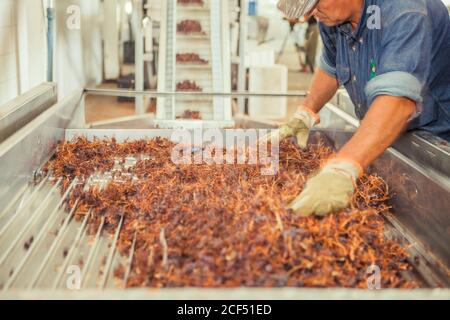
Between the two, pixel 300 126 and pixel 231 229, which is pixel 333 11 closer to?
pixel 300 126

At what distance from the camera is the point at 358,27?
2496mm

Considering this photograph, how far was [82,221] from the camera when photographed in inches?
83.4

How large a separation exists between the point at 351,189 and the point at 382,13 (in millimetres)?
942

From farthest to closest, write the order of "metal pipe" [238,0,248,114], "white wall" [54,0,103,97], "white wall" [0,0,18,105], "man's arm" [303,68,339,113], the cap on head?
1. "white wall" [54,0,103,97]
2. "metal pipe" [238,0,248,114]
3. "white wall" [0,0,18,105]
4. "man's arm" [303,68,339,113]
5. the cap on head

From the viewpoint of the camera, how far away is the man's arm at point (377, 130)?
202 centimetres

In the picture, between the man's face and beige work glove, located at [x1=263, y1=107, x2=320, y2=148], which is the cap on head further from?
beige work glove, located at [x1=263, y1=107, x2=320, y2=148]

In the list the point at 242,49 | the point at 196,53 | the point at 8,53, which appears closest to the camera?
the point at 8,53

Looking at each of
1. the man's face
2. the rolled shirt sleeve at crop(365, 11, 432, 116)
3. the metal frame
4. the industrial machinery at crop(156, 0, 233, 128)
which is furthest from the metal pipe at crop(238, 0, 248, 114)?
the rolled shirt sleeve at crop(365, 11, 432, 116)

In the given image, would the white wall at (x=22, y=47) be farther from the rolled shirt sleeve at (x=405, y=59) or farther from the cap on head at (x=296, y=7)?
the rolled shirt sleeve at (x=405, y=59)

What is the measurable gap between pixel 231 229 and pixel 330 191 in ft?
1.36

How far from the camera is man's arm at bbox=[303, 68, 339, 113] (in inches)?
127

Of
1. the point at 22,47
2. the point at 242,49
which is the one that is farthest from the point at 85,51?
the point at 22,47

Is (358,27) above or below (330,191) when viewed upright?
above
